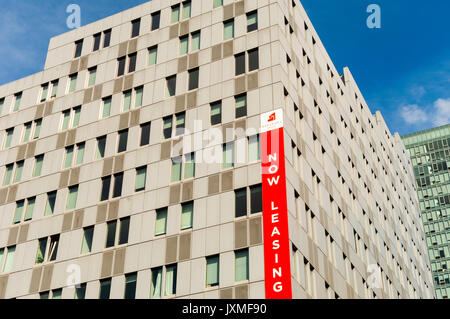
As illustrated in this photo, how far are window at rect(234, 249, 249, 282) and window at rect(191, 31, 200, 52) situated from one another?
1872 cm

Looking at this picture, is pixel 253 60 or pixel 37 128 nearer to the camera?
pixel 253 60

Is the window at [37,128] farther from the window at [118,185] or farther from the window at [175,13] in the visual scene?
the window at [175,13]

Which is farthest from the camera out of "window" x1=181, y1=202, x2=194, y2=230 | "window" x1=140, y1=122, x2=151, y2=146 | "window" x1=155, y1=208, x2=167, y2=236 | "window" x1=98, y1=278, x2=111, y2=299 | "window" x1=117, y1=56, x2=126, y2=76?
"window" x1=117, y1=56, x2=126, y2=76

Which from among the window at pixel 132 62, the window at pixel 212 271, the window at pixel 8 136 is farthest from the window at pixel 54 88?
the window at pixel 212 271

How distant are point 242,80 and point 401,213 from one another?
1528 inches

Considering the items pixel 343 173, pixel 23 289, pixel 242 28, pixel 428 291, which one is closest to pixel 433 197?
pixel 428 291

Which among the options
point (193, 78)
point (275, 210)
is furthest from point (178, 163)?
point (275, 210)

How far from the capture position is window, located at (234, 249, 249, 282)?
35094mm

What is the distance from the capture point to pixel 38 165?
48938mm

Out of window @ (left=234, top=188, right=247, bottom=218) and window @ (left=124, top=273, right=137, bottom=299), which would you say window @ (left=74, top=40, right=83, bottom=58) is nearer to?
window @ (left=124, top=273, right=137, bottom=299)

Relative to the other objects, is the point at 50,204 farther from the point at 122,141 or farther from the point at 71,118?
the point at 71,118

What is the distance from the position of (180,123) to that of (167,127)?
114 cm

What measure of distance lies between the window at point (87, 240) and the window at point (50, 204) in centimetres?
428

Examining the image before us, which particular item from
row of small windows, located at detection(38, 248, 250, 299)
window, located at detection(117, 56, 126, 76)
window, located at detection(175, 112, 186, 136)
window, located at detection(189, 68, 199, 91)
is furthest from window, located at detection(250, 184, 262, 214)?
window, located at detection(117, 56, 126, 76)
